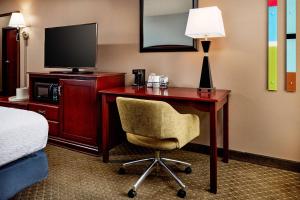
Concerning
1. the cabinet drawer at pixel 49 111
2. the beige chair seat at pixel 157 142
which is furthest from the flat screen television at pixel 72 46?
the beige chair seat at pixel 157 142

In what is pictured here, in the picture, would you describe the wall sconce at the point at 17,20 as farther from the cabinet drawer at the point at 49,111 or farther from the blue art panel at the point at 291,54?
the blue art panel at the point at 291,54

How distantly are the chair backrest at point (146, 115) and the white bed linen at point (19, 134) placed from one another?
65 centimetres

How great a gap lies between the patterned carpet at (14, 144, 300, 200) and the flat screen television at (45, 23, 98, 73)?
121 cm

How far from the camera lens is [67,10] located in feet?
12.6

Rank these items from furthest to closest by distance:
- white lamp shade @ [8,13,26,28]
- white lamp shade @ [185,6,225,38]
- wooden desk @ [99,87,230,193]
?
white lamp shade @ [8,13,26,28], white lamp shade @ [185,6,225,38], wooden desk @ [99,87,230,193]

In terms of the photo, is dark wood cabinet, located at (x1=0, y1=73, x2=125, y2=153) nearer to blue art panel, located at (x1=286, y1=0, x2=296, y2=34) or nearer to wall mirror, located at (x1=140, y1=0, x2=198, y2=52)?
wall mirror, located at (x1=140, y1=0, x2=198, y2=52)

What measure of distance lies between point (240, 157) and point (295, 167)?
0.52 metres

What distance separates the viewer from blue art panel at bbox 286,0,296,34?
235 cm

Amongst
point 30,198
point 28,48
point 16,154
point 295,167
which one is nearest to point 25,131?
point 16,154

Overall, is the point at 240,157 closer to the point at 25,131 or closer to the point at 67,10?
the point at 25,131

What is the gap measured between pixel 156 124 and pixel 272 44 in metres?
1.44

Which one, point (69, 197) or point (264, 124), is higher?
point (264, 124)

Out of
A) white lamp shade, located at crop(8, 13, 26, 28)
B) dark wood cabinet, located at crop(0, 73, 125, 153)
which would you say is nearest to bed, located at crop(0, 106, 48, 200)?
dark wood cabinet, located at crop(0, 73, 125, 153)

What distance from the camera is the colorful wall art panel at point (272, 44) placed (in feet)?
8.00
